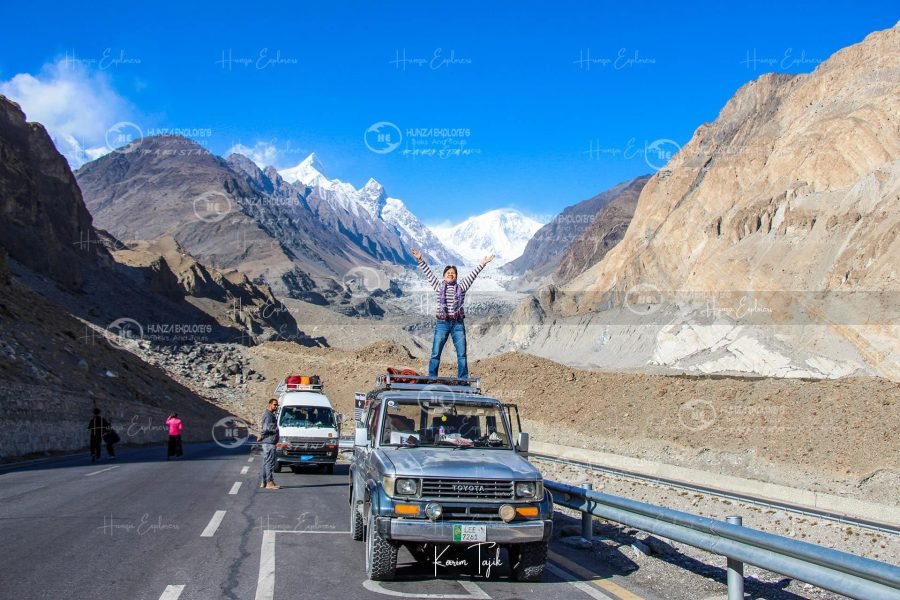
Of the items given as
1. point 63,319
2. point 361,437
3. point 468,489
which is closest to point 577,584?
point 468,489

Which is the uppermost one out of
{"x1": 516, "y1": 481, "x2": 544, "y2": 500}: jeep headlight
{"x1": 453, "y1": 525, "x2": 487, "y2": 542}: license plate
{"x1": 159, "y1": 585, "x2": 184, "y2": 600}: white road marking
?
{"x1": 516, "y1": 481, "x2": 544, "y2": 500}: jeep headlight

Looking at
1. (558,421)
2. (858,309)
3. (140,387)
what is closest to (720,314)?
A: (858,309)

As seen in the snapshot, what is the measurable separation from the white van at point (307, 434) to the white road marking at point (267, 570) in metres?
9.88

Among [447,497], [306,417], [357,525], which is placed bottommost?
[357,525]

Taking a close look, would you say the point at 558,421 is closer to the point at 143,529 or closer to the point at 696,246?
the point at 143,529

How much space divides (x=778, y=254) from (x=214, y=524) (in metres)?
73.9

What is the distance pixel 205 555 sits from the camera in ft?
28.9

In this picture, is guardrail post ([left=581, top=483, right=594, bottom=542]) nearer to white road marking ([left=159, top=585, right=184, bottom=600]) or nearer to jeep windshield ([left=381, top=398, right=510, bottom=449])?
jeep windshield ([left=381, top=398, right=510, bottom=449])

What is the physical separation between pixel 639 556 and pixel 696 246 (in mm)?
94971

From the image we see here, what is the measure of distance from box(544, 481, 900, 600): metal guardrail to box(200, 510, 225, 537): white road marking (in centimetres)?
519

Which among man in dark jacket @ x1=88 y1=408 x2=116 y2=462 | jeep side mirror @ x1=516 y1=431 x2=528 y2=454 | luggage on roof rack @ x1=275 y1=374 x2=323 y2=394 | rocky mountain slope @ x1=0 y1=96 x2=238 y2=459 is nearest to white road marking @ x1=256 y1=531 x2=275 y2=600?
jeep side mirror @ x1=516 y1=431 x2=528 y2=454

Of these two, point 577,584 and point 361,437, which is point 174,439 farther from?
point 577,584

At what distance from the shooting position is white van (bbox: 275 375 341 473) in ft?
67.2

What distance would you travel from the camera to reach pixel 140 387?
51.0 m
